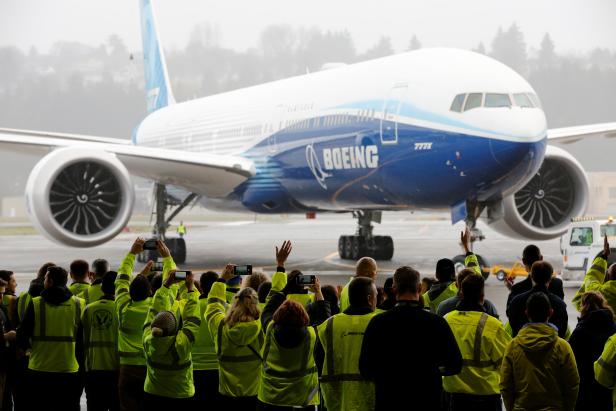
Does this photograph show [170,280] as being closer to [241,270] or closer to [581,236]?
[241,270]

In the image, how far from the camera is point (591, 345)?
6.30 meters

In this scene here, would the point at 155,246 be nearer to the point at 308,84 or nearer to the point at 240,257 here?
the point at 308,84

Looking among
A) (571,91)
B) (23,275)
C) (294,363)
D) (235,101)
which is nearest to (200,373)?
(294,363)

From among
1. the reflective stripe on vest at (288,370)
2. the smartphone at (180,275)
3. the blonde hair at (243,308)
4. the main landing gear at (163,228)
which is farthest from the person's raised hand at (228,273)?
the main landing gear at (163,228)

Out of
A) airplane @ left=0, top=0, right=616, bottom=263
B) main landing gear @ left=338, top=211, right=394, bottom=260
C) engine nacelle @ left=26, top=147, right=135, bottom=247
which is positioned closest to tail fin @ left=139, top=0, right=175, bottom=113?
airplane @ left=0, top=0, right=616, bottom=263

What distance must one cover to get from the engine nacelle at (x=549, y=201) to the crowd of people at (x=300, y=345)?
11.4 meters

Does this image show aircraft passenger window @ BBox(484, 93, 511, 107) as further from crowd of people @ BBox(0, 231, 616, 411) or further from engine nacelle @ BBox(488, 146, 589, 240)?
crowd of people @ BBox(0, 231, 616, 411)

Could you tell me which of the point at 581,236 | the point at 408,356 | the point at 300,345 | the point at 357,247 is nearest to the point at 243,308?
the point at 300,345

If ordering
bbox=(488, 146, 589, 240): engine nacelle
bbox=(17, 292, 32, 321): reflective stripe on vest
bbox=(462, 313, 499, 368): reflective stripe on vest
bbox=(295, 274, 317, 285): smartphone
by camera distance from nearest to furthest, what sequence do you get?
bbox=(462, 313, 499, 368): reflective stripe on vest < bbox=(295, 274, 317, 285): smartphone < bbox=(17, 292, 32, 321): reflective stripe on vest < bbox=(488, 146, 589, 240): engine nacelle

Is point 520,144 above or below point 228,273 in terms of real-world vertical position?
above

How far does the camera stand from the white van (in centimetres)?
1775

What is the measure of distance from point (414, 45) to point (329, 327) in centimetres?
9674

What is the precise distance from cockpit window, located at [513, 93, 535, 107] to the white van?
9.49 ft

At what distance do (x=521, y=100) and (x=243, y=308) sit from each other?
36.6 feet
